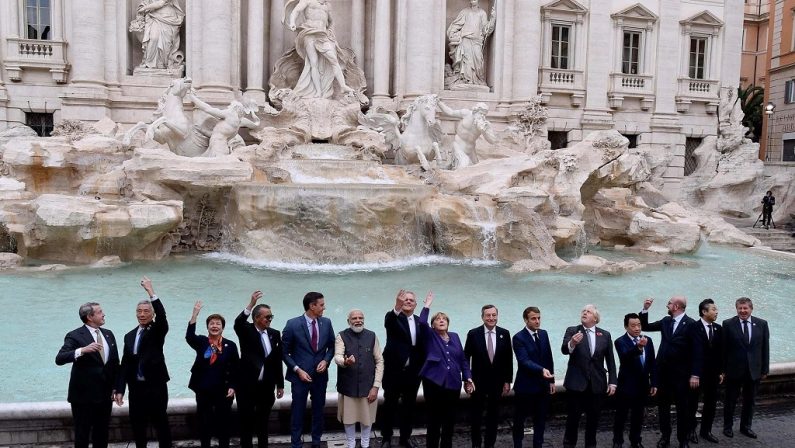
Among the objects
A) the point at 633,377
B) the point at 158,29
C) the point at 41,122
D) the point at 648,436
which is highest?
the point at 158,29

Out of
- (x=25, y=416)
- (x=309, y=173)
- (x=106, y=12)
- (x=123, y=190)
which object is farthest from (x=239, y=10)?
(x=25, y=416)

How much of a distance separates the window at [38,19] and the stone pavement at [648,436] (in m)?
15.1

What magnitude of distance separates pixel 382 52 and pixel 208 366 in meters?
14.6

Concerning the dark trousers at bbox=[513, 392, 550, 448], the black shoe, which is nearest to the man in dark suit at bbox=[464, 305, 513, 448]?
the dark trousers at bbox=[513, 392, 550, 448]

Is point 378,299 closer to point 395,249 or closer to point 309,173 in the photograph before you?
point 395,249

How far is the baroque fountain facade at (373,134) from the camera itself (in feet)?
37.9

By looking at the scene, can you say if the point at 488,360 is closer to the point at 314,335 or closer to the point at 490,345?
the point at 490,345

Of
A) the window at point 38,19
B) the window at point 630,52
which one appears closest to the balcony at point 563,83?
the window at point 630,52

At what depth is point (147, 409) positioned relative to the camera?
13.4ft

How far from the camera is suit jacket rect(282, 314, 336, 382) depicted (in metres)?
4.25

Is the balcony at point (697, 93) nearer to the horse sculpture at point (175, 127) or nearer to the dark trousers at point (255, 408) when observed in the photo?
the horse sculpture at point (175, 127)

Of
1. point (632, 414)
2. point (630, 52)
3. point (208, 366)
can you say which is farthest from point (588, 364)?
point (630, 52)

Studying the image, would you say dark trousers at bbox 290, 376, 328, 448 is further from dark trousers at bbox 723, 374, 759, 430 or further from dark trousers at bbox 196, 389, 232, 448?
dark trousers at bbox 723, 374, 759, 430

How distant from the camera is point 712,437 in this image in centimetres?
481
